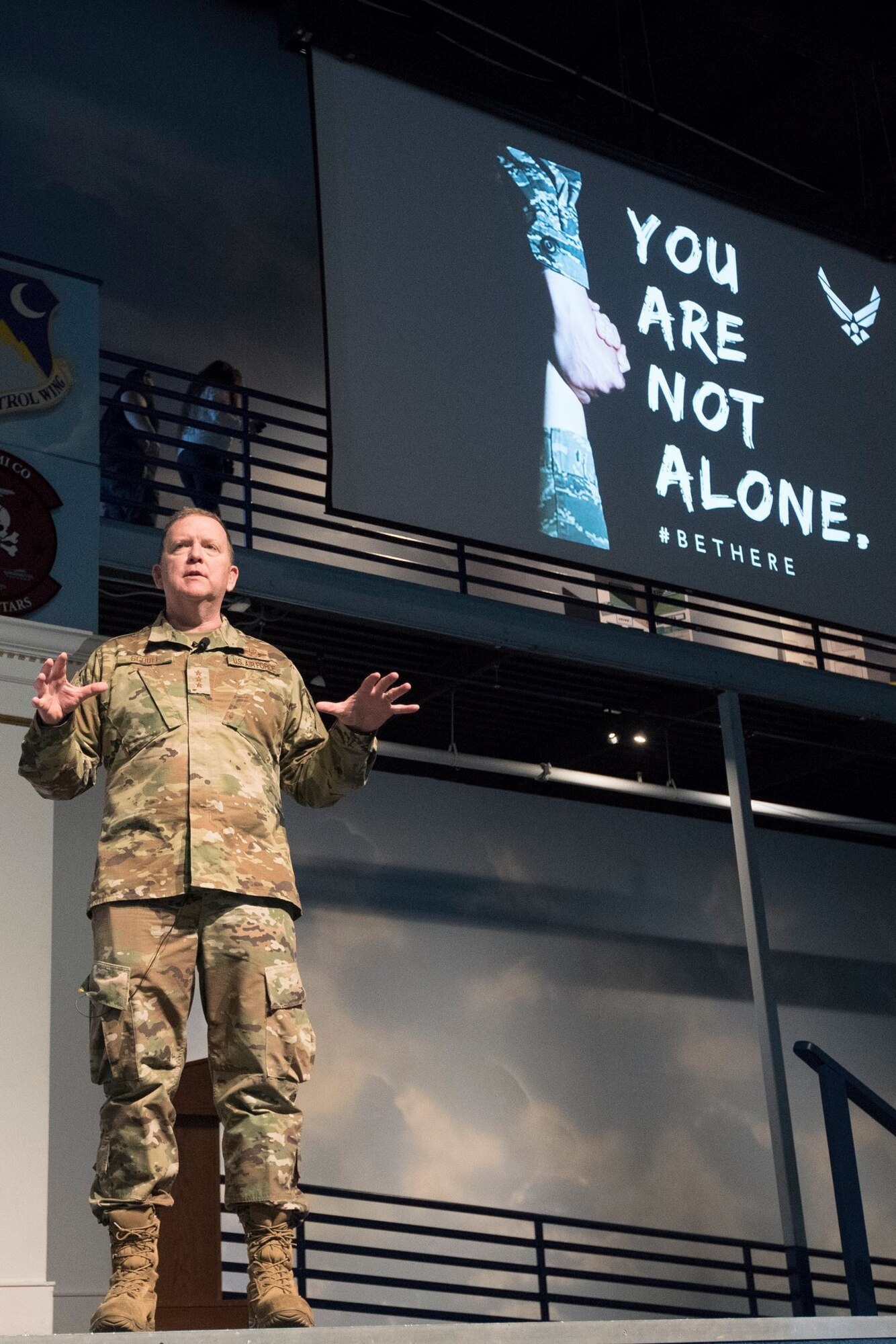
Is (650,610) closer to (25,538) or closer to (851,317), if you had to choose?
(851,317)

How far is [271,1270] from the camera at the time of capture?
271cm

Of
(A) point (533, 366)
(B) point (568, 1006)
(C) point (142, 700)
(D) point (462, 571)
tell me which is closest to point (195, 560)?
(C) point (142, 700)

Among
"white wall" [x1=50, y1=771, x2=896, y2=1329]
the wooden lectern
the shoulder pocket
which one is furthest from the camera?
"white wall" [x1=50, y1=771, x2=896, y2=1329]

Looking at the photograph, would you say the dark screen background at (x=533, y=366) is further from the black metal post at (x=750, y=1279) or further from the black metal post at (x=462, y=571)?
the black metal post at (x=750, y=1279)

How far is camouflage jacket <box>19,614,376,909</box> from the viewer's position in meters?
2.94

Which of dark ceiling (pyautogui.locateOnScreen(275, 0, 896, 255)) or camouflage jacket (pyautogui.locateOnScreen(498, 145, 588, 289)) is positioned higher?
dark ceiling (pyautogui.locateOnScreen(275, 0, 896, 255))

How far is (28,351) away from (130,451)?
190cm

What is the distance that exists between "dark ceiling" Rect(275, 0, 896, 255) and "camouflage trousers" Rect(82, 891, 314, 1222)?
5.60 m

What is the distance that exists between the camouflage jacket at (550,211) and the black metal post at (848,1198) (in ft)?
13.3

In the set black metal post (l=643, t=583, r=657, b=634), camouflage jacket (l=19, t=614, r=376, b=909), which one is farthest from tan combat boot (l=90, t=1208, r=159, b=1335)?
black metal post (l=643, t=583, r=657, b=634)

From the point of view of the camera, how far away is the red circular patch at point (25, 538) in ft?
17.2

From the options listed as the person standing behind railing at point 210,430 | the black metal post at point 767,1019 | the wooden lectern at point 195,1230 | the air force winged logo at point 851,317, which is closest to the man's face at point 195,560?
the wooden lectern at point 195,1230

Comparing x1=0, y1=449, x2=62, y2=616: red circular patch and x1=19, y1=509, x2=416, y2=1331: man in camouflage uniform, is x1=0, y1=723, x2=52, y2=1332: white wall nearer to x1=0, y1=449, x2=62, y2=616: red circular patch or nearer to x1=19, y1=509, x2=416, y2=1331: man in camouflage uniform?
x1=0, y1=449, x2=62, y2=616: red circular patch

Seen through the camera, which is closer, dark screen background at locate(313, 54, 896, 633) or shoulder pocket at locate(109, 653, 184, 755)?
shoulder pocket at locate(109, 653, 184, 755)
